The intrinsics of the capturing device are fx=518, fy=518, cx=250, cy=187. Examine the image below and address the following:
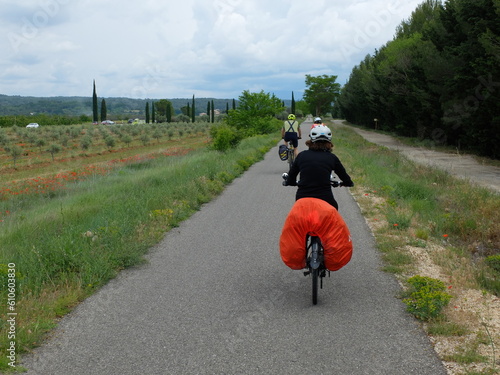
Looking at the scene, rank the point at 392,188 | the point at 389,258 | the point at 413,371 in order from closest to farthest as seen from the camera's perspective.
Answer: the point at 413,371
the point at 389,258
the point at 392,188

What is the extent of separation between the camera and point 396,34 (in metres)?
65.7

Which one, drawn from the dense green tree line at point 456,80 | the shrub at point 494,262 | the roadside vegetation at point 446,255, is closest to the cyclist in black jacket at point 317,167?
the roadside vegetation at point 446,255

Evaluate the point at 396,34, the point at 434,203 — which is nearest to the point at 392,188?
the point at 434,203

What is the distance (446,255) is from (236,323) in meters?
3.88

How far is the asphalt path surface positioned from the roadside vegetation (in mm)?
209

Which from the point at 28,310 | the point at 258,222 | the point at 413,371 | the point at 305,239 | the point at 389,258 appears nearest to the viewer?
the point at 413,371

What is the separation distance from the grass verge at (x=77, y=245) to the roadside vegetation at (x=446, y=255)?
3.56 m

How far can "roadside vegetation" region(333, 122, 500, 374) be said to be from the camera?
4547 millimetres

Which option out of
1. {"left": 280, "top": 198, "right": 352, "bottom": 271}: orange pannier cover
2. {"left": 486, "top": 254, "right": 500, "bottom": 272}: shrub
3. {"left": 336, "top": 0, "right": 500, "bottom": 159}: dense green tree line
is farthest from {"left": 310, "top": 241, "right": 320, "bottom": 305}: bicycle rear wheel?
{"left": 336, "top": 0, "right": 500, "bottom": 159}: dense green tree line

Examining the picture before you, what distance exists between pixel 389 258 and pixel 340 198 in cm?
594

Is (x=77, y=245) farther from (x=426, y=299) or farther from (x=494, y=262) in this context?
(x=494, y=262)

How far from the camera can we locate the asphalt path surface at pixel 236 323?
163 inches

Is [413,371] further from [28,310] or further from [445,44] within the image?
[445,44]

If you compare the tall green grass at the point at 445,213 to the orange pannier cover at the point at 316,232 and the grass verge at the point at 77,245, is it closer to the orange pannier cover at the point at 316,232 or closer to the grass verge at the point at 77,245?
the orange pannier cover at the point at 316,232
